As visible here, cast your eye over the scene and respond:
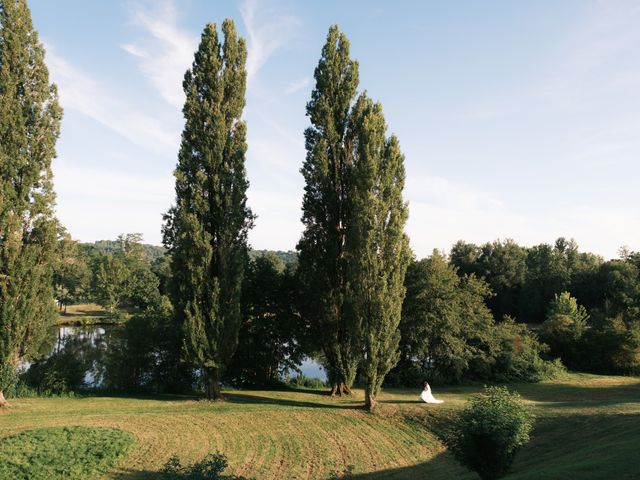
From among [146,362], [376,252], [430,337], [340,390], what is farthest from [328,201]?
[146,362]

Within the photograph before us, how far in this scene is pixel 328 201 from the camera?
73.4ft

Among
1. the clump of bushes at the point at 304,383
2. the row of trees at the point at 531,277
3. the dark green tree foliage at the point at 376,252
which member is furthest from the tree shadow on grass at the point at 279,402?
the row of trees at the point at 531,277

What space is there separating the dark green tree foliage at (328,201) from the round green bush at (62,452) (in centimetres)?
1029

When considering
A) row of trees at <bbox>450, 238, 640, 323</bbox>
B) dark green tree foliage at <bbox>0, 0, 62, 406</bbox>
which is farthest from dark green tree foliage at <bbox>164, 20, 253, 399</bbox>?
row of trees at <bbox>450, 238, 640, 323</bbox>

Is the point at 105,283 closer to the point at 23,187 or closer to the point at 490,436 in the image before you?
the point at 23,187

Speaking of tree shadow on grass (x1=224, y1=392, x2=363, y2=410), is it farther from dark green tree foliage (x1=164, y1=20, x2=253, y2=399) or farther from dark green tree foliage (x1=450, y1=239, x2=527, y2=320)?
dark green tree foliage (x1=450, y1=239, x2=527, y2=320)

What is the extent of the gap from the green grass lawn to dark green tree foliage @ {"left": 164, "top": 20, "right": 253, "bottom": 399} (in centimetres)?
336

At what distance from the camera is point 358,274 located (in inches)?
762

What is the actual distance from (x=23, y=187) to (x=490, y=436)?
20104 mm

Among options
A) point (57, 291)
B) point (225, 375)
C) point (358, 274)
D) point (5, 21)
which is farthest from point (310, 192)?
point (57, 291)

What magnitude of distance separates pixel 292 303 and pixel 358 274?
20.5ft

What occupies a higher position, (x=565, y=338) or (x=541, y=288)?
(x=541, y=288)

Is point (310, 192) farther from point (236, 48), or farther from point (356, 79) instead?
point (236, 48)

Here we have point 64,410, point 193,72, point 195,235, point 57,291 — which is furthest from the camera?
point 57,291
